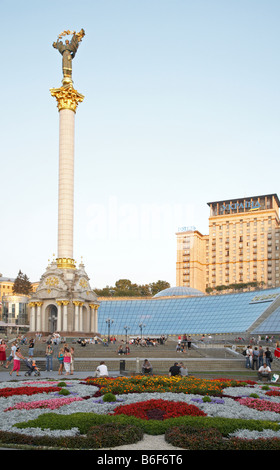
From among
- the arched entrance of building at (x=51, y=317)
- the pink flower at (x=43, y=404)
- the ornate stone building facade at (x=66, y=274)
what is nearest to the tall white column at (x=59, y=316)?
the ornate stone building facade at (x=66, y=274)

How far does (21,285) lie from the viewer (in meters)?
121

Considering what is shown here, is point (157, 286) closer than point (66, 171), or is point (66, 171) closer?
point (66, 171)

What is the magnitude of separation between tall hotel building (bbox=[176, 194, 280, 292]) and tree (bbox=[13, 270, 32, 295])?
1670 inches

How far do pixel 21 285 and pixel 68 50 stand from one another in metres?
69.2

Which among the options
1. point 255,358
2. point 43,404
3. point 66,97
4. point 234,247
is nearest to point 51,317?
point 66,97

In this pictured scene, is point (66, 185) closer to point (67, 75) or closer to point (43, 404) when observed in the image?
point (67, 75)

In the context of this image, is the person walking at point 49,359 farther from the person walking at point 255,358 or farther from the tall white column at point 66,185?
the tall white column at point 66,185

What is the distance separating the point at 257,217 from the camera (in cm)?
13625

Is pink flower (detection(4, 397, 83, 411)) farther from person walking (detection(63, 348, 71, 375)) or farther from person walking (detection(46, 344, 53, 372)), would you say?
person walking (detection(46, 344, 53, 372))

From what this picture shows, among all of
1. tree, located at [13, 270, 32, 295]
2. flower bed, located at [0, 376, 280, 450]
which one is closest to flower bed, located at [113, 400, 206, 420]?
flower bed, located at [0, 376, 280, 450]

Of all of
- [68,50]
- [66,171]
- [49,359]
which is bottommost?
[49,359]

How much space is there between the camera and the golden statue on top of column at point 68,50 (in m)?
61.8

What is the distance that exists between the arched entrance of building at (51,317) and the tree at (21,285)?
63405mm

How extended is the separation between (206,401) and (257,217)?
124 m
